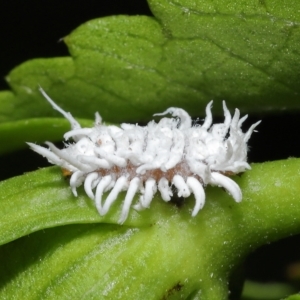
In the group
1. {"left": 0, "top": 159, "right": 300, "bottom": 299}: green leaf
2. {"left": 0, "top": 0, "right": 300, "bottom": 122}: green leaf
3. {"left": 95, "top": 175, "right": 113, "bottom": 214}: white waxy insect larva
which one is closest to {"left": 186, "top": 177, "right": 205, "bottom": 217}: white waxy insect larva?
{"left": 0, "top": 159, "right": 300, "bottom": 299}: green leaf

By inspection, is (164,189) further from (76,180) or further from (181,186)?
(76,180)

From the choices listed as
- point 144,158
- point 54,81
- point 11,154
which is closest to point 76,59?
point 54,81

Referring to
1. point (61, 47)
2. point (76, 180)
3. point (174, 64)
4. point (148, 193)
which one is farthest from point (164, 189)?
point (61, 47)

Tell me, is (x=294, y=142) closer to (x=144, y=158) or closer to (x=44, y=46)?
(x=144, y=158)

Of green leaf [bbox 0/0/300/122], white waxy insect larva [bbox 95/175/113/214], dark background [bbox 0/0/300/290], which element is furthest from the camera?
dark background [bbox 0/0/300/290]

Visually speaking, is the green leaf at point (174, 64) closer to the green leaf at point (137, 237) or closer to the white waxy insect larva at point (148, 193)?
the green leaf at point (137, 237)

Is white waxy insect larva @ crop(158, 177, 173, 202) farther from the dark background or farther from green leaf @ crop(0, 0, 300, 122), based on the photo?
the dark background
